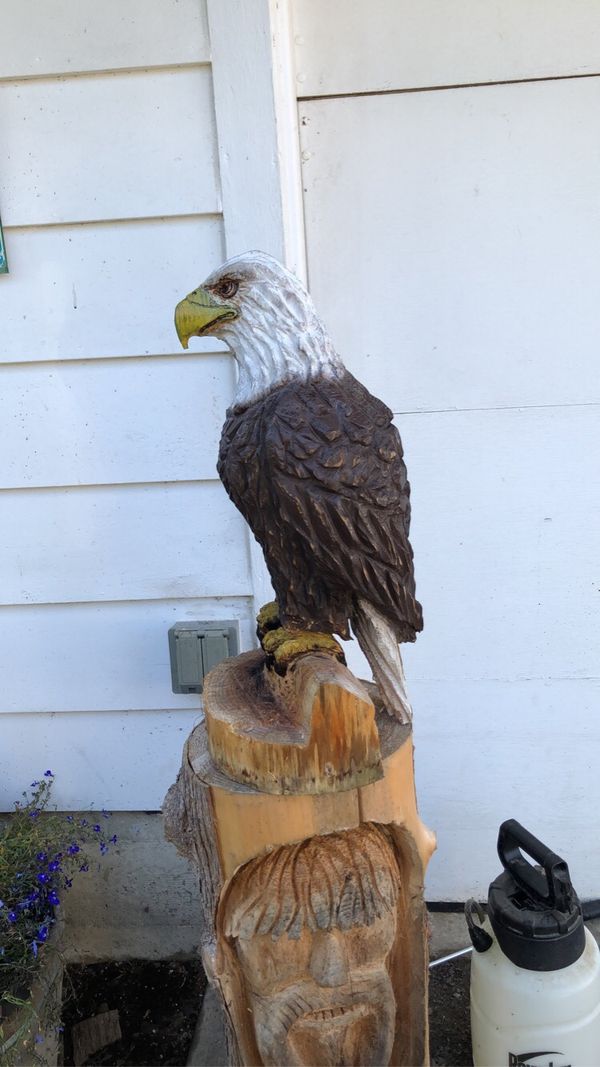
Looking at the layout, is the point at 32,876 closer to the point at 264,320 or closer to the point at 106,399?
the point at 106,399

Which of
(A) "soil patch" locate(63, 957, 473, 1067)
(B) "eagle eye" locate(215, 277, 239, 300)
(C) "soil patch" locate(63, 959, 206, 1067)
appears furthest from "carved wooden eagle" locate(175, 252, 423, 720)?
(C) "soil patch" locate(63, 959, 206, 1067)

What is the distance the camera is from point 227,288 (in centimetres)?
136

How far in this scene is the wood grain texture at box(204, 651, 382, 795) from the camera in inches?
45.1

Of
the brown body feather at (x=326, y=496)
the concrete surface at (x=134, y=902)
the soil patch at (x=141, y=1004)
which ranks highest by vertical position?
the brown body feather at (x=326, y=496)

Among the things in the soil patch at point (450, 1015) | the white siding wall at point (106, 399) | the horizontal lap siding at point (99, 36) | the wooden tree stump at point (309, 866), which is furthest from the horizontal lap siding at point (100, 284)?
the soil patch at point (450, 1015)

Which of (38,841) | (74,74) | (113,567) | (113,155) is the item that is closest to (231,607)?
(113,567)

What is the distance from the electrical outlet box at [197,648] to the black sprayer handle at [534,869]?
2.65 ft

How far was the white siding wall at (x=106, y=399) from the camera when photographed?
1.78 metres

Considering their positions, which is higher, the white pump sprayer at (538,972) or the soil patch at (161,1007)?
the white pump sprayer at (538,972)

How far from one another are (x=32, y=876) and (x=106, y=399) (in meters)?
1.22

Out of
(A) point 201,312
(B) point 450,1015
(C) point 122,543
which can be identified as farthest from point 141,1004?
(A) point 201,312

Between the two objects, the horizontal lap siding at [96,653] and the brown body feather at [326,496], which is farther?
the horizontal lap siding at [96,653]

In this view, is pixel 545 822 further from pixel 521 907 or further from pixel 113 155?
pixel 113 155

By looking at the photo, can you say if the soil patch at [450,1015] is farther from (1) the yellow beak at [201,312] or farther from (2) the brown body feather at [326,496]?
(1) the yellow beak at [201,312]
